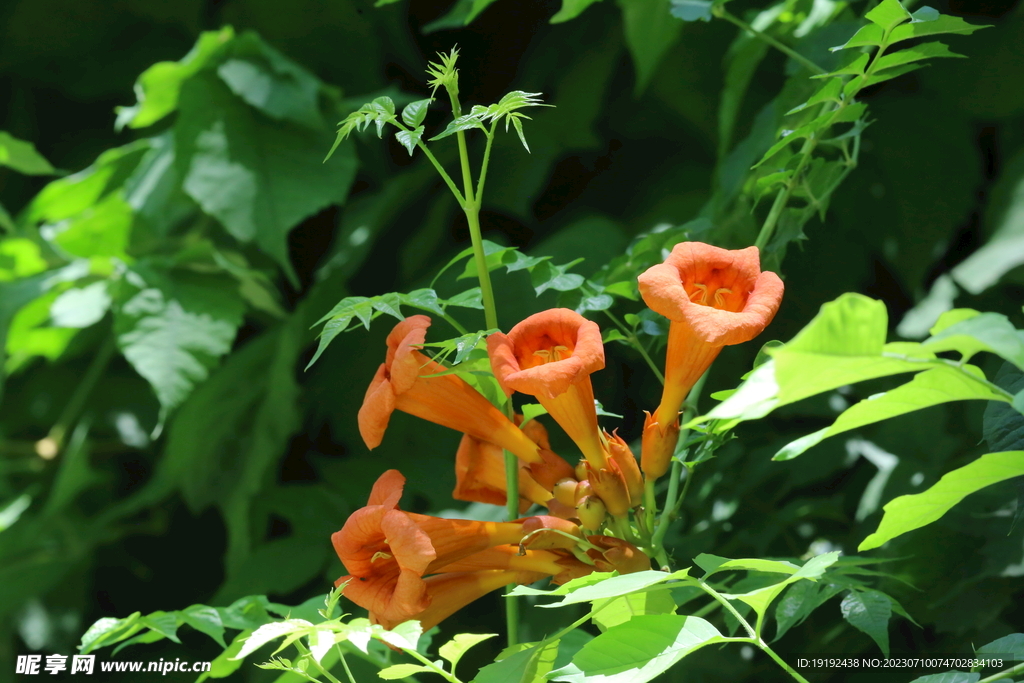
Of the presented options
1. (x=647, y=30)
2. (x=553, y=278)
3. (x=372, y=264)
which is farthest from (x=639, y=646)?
(x=372, y=264)

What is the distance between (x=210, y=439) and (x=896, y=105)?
3.20ft

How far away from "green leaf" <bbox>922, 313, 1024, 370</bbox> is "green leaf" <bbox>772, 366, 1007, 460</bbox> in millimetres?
40

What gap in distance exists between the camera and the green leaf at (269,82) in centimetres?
102

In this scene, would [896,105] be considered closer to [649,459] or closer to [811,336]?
[649,459]

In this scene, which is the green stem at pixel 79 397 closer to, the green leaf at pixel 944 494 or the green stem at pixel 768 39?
the green stem at pixel 768 39

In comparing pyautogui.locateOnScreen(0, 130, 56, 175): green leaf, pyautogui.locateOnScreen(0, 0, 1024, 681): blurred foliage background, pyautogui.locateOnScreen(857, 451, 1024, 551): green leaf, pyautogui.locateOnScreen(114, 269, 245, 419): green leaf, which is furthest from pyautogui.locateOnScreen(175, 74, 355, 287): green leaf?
pyautogui.locateOnScreen(857, 451, 1024, 551): green leaf

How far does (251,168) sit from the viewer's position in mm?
1004

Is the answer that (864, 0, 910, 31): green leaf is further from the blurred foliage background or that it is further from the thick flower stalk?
the thick flower stalk

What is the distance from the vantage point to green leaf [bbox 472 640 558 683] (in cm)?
47

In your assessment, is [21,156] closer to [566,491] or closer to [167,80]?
[167,80]

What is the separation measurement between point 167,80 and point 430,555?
2.77ft

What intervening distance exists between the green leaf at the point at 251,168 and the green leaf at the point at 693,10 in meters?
0.47

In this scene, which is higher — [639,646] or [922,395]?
[922,395]

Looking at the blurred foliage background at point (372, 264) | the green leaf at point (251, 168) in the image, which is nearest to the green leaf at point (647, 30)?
the blurred foliage background at point (372, 264)
